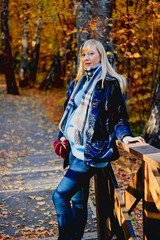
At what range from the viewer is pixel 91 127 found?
8.61 ft

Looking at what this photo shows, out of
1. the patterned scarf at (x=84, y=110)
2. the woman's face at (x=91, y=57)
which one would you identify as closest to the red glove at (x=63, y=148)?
the patterned scarf at (x=84, y=110)

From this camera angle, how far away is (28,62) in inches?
832

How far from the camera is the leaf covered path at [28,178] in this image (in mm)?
4074

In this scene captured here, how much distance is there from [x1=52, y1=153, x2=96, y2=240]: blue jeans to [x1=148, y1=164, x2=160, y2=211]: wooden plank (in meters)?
0.69

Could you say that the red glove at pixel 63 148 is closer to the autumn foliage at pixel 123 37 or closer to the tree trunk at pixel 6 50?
the autumn foliage at pixel 123 37

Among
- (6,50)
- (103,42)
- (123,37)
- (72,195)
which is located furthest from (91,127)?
(6,50)

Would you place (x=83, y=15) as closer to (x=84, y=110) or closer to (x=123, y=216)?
(x=84, y=110)

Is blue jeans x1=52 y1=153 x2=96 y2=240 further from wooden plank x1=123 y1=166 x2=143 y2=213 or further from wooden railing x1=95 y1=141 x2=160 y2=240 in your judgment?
wooden plank x1=123 y1=166 x2=143 y2=213

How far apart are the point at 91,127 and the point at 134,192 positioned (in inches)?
27.6

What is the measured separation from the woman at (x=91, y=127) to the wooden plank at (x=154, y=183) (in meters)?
0.44

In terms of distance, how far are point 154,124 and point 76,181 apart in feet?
16.1

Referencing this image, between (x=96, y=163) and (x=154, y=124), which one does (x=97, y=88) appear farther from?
(x=154, y=124)

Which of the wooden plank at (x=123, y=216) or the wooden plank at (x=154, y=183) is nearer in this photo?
the wooden plank at (x=154, y=183)

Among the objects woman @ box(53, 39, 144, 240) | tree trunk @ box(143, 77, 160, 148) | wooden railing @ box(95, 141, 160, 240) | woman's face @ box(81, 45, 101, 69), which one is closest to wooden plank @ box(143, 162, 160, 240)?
wooden railing @ box(95, 141, 160, 240)
